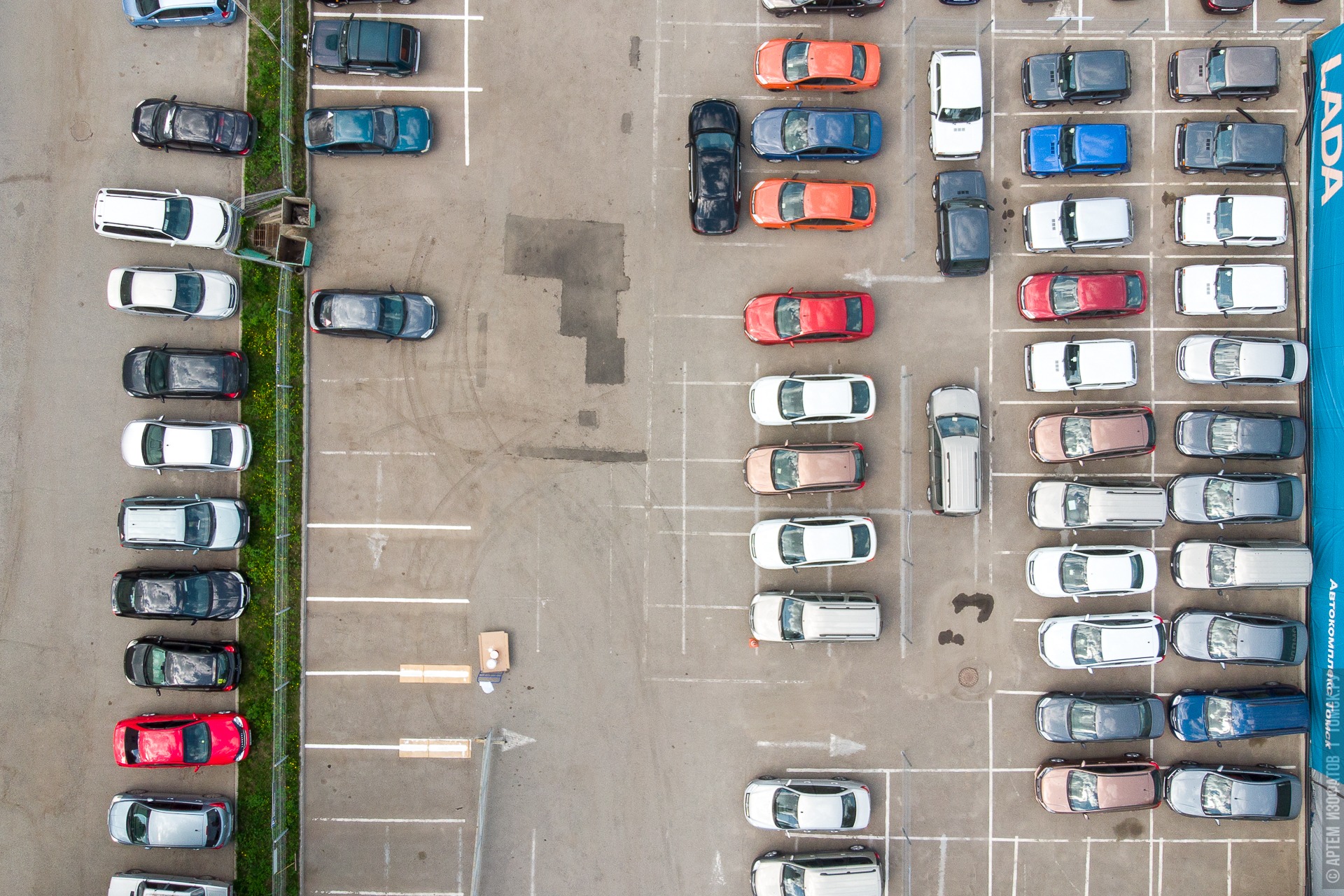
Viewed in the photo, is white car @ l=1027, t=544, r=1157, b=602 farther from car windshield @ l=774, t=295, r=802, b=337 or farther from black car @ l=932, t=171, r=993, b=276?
car windshield @ l=774, t=295, r=802, b=337

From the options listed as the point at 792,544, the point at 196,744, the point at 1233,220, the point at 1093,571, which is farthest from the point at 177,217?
the point at 1233,220

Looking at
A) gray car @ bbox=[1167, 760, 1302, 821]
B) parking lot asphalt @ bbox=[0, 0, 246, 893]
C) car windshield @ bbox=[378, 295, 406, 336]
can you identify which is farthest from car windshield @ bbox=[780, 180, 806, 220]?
gray car @ bbox=[1167, 760, 1302, 821]

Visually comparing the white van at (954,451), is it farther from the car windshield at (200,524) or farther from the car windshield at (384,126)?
the car windshield at (200,524)

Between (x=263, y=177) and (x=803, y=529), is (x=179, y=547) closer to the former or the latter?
(x=263, y=177)

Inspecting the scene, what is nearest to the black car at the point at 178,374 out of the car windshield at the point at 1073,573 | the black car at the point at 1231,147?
the car windshield at the point at 1073,573

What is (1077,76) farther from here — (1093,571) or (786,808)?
(786,808)

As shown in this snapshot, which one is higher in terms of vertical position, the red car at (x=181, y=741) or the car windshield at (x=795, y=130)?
the car windshield at (x=795, y=130)
